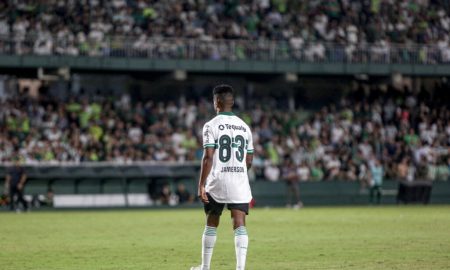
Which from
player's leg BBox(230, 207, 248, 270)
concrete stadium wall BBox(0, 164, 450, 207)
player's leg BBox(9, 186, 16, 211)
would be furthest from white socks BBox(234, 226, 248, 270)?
concrete stadium wall BBox(0, 164, 450, 207)

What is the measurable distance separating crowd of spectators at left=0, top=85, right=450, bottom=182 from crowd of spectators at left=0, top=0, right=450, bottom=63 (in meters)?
2.28

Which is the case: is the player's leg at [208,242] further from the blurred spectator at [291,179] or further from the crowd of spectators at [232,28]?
the crowd of spectators at [232,28]

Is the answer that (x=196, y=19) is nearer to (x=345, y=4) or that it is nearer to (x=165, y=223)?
(x=345, y=4)

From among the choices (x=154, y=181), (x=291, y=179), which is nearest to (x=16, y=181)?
(x=154, y=181)

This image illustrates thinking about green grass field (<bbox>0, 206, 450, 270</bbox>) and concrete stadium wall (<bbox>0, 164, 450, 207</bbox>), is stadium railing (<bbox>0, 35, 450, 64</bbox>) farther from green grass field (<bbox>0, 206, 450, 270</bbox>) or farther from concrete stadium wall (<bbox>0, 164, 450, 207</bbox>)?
green grass field (<bbox>0, 206, 450, 270</bbox>)

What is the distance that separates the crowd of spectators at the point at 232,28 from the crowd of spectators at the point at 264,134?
2.28m

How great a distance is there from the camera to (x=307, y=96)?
43.8 metres

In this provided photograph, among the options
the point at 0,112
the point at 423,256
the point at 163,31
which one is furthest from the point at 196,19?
the point at 423,256

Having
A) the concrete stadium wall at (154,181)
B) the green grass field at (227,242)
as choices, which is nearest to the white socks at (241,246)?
the green grass field at (227,242)

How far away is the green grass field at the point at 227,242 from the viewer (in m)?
13.7

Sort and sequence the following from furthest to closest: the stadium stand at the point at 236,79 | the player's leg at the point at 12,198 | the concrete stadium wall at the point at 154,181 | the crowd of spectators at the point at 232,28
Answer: the crowd of spectators at the point at 232,28, the stadium stand at the point at 236,79, the concrete stadium wall at the point at 154,181, the player's leg at the point at 12,198

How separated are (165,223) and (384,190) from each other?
15.6 meters

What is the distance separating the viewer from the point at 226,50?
129 feet

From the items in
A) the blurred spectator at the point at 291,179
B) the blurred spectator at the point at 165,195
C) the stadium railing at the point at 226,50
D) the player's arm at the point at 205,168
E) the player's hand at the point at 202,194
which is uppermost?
the stadium railing at the point at 226,50
